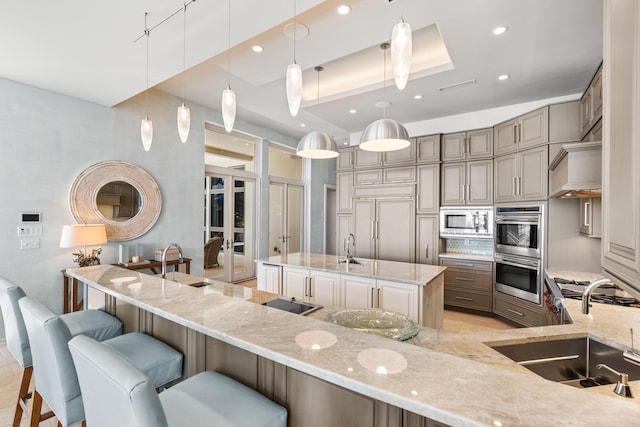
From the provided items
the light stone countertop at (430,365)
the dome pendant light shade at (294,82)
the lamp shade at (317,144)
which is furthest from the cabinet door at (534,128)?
the dome pendant light shade at (294,82)

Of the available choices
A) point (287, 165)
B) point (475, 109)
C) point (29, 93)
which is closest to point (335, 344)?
point (29, 93)

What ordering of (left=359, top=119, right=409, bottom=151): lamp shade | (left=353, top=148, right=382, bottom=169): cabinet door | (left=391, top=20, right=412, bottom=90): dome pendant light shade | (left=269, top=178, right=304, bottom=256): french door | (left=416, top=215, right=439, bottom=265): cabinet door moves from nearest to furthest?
(left=391, top=20, right=412, bottom=90): dome pendant light shade, (left=359, top=119, right=409, bottom=151): lamp shade, (left=416, top=215, right=439, bottom=265): cabinet door, (left=353, top=148, right=382, bottom=169): cabinet door, (left=269, top=178, right=304, bottom=256): french door

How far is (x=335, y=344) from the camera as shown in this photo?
39.5 inches

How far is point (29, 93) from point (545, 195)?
19.5 feet

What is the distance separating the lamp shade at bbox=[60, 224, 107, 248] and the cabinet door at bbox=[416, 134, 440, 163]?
178 inches

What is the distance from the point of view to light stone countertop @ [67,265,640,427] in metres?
0.65

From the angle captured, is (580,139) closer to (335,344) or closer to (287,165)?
(335,344)

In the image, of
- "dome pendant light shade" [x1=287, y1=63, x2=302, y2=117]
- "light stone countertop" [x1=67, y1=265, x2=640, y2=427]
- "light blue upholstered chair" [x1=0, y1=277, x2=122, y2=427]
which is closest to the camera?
"light stone countertop" [x1=67, y1=265, x2=640, y2=427]

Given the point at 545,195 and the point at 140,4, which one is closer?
the point at 140,4

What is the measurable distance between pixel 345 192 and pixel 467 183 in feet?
6.72

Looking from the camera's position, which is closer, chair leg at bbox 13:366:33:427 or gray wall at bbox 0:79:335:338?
chair leg at bbox 13:366:33:427

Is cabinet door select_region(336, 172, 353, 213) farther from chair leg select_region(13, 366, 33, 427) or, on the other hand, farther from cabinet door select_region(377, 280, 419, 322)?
chair leg select_region(13, 366, 33, 427)

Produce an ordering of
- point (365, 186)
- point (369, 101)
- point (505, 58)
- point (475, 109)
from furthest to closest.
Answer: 1. point (365, 186)
2. point (475, 109)
3. point (369, 101)
4. point (505, 58)

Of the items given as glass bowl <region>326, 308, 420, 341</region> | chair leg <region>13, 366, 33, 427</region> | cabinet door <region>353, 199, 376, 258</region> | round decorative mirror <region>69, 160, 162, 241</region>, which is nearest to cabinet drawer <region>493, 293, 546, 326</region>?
cabinet door <region>353, 199, 376, 258</region>
